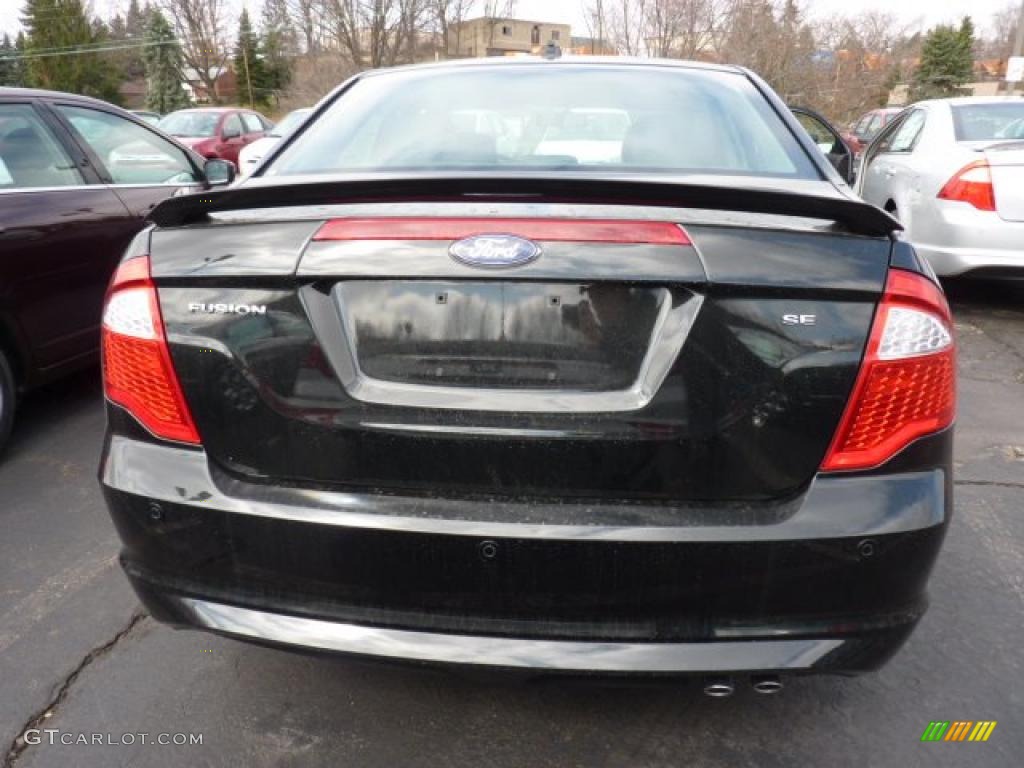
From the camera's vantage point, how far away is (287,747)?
6.75ft

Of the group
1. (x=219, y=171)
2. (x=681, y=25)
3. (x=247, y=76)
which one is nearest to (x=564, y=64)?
(x=219, y=171)

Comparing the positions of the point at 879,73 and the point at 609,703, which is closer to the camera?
the point at 609,703

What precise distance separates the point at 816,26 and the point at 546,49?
2364 centimetres

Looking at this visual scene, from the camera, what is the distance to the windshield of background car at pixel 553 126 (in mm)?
2320

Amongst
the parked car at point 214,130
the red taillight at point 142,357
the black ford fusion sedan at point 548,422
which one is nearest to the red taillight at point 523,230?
the black ford fusion sedan at point 548,422

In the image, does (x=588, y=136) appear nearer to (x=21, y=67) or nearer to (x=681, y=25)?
(x=681, y=25)

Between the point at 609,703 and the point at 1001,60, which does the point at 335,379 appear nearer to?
the point at 609,703

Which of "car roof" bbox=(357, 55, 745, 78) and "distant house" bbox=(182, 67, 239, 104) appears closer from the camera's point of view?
"car roof" bbox=(357, 55, 745, 78)

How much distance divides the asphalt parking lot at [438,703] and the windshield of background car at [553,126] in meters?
1.40

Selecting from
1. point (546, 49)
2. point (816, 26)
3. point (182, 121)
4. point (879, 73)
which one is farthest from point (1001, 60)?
point (546, 49)

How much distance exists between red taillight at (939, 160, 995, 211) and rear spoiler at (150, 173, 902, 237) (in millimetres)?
4692

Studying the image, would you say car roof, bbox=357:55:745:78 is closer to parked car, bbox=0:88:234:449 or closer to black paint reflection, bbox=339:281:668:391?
black paint reflection, bbox=339:281:668:391

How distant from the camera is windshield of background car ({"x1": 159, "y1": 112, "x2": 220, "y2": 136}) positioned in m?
15.5

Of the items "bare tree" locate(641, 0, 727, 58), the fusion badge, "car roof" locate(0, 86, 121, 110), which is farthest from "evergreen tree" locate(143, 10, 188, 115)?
the fusion badge
